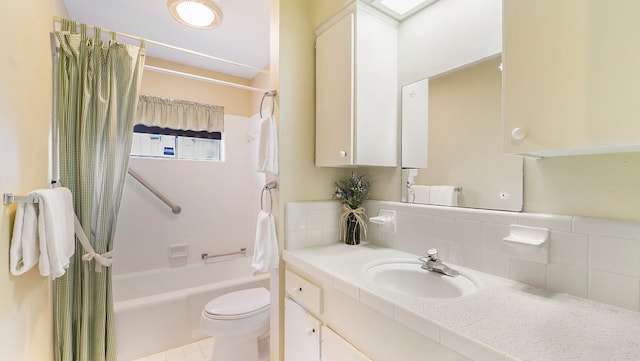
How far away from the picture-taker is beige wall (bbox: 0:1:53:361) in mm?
852

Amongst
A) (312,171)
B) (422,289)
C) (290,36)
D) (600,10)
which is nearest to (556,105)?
(600,10)

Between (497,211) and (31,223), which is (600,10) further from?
(31,223)

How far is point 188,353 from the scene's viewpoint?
1940 mm

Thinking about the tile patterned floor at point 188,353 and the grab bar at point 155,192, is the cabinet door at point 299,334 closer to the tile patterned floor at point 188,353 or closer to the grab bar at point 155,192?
the tile patterned floor at point 188,353

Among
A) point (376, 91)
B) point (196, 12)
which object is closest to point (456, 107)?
point (376, 91)

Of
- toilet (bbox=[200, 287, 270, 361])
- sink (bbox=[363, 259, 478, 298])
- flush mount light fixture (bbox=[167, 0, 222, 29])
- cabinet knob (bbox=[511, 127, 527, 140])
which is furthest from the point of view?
toilet (bbox=[200, 287, 270, 361])

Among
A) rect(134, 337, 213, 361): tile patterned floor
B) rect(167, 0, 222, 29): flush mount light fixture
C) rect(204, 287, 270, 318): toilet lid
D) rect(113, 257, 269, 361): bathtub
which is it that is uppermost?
rect(167, 0, 222, 29): flush mount light fixture

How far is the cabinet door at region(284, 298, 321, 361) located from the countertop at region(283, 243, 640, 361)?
30 cm

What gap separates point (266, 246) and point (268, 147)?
21.7 inches

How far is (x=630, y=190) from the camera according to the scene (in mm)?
756

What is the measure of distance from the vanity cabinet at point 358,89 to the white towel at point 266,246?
47 centimetres

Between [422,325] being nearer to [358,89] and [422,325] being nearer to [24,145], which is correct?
[358,89]

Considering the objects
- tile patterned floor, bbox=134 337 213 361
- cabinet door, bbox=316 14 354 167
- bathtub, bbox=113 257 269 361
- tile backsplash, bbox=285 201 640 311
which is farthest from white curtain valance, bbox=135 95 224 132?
tile patterned floor, bbox=134 337 213 361

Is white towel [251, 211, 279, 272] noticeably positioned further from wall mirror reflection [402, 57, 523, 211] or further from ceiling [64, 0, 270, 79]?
ceiling [64, 0, 270, 79]
